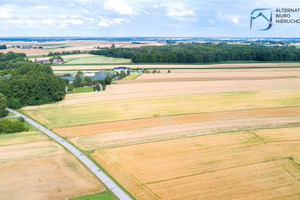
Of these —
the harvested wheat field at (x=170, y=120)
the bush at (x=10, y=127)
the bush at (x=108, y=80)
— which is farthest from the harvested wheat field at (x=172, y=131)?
the bush at (x=108, y=80)

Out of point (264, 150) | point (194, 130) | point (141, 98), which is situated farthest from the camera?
point (141, 98)

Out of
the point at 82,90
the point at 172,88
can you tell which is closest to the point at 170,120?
the point at 172,88

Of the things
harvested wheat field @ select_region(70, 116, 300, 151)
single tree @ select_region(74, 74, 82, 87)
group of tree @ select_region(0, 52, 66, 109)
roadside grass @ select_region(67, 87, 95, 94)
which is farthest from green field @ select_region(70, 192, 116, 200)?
single tree @ select_region(74, 74, 82, 87)

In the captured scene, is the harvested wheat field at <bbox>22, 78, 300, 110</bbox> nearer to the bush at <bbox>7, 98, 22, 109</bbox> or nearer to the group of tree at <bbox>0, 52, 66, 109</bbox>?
the bush at <bbox>7, 98, 22, 109</bbox>

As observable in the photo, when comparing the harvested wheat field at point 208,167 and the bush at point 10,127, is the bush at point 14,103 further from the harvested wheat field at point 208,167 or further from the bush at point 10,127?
the harvested wheat field at point 208,167

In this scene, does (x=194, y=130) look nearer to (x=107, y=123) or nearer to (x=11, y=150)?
(x=107, y=123)

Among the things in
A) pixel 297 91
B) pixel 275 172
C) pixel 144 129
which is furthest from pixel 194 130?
pixel 297 91
